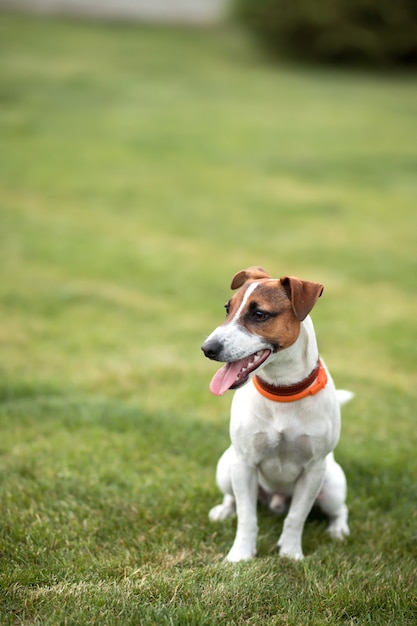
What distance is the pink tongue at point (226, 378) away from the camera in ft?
13.3

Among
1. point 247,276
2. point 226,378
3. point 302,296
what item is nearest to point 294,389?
point 226,378

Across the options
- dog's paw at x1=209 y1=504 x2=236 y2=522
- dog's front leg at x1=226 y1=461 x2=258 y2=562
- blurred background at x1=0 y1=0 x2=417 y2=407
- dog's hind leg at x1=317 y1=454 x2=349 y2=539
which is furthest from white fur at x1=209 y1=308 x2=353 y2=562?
blurred background at x1=0 y1=0 x2=417 y2=407

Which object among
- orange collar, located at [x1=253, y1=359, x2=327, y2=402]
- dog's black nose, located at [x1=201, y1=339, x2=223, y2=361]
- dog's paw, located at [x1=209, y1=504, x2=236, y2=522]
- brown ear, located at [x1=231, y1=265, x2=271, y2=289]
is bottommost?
dog's paw, located at [x1=209, y1=504, x2=236, y2=522]

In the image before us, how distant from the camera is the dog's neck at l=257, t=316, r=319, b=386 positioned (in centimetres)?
430

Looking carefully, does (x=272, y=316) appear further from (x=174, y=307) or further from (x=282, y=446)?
(x=174, y=307)

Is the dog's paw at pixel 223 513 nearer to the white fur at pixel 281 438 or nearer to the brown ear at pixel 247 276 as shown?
the white fur at pixel 281 438

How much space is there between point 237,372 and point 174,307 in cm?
742

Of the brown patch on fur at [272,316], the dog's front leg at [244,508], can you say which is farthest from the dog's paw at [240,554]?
the brown patch on fur at [272,316]

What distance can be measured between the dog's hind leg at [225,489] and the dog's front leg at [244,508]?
205 mm

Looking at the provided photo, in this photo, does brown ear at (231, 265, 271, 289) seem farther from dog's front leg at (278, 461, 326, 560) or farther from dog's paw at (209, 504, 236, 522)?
dog's paw at (209, 504, 236, 522)

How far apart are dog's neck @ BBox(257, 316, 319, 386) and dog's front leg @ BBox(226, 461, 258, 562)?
2.12 feet

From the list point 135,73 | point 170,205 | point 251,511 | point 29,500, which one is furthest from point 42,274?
point 135,73

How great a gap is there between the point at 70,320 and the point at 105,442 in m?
4.38

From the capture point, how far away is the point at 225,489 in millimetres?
4980
